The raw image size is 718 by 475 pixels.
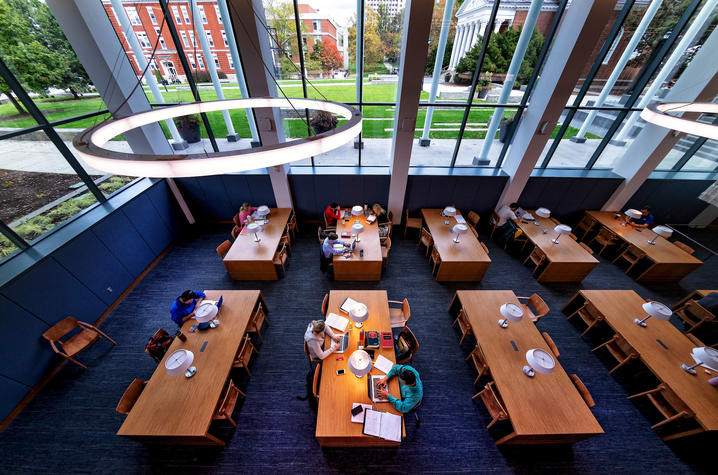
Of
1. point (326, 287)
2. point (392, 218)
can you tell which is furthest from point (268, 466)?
point (392, 218)

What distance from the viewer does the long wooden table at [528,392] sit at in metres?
3.00

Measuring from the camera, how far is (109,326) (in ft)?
16.2

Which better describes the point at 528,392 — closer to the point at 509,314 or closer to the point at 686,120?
the point at 509,314

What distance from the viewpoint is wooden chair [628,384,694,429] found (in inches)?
127

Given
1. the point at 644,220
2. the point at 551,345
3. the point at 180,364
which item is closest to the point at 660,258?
the point at 644,220

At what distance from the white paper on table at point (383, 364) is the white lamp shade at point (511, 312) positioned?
6.89 feet

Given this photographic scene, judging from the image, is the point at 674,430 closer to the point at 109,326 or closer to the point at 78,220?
the point at 109,326

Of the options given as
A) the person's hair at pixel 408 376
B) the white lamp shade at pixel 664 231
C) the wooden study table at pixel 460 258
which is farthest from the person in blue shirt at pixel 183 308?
the white lamp shade at pixel 664 231

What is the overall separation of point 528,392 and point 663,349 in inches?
99.4

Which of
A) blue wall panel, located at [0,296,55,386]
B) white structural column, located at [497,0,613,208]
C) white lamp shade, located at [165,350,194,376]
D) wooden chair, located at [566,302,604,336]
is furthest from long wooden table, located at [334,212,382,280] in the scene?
blue wall panel, located at [0,296,55,386]

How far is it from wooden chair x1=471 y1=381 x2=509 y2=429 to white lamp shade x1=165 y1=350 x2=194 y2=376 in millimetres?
4168

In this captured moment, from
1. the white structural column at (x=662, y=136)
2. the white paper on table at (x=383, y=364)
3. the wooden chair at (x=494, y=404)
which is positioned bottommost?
the wooden chair at (x=494, y=404)

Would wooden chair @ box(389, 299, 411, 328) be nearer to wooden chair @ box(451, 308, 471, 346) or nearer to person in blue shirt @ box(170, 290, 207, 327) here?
wooden chair @ box(451, 308, 471, 346)

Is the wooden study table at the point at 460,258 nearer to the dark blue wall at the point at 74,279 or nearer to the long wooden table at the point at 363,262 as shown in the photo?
the long wooden table at the point at 363,262
